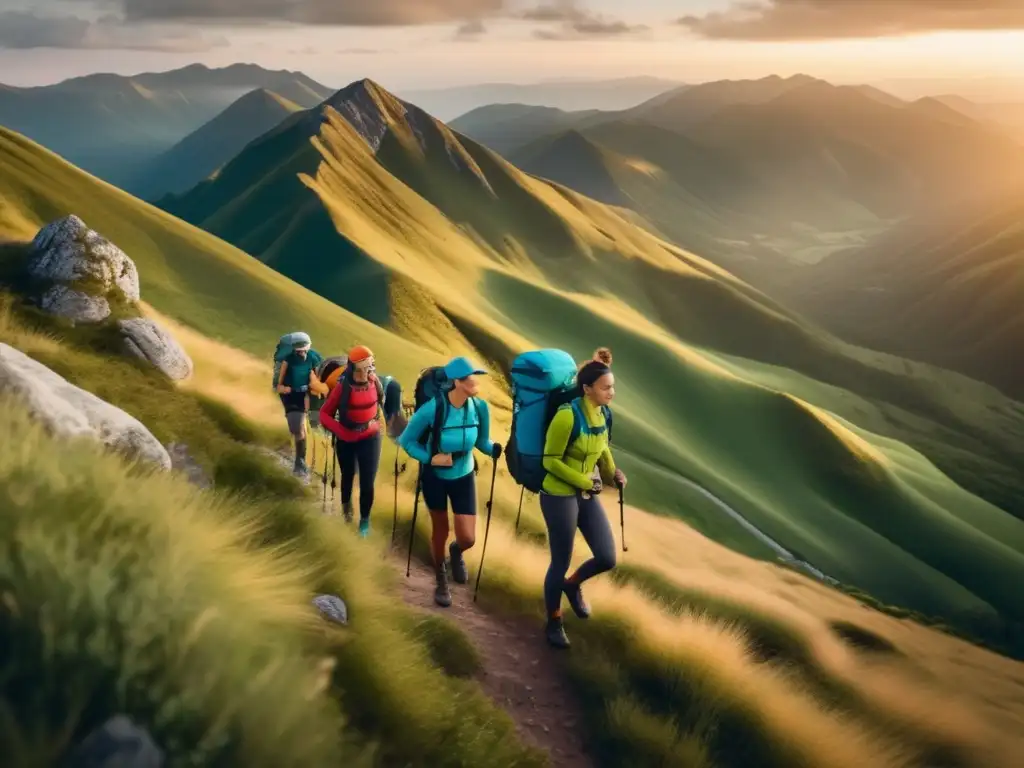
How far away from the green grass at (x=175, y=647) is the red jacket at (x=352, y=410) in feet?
15.4

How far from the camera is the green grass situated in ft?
13.1

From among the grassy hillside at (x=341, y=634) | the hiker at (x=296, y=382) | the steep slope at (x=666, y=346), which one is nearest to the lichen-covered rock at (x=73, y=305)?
the grassy hillside at (x=341, y=634)

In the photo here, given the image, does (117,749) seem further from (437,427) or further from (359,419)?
(359,419)

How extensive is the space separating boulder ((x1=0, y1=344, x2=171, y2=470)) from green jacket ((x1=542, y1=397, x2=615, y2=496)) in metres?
4.39

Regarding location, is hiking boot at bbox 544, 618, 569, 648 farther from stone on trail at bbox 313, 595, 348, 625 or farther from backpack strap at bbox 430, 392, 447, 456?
stone on trail at bbox 313, 595, 348, 625

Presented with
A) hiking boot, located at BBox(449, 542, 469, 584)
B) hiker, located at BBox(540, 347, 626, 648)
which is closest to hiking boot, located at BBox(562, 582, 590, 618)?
hiker, located at BBox(540, 347, 626, 648)

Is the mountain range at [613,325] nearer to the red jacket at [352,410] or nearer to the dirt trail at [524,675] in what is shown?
the red jacket at [352,410]

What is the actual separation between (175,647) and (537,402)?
566 centimetres

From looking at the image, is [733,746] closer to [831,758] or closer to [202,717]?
[831,758]

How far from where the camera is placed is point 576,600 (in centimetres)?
975

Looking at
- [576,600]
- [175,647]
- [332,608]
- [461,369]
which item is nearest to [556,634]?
[576,600]

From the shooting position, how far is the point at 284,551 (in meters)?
7.94

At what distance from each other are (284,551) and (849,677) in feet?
35.3

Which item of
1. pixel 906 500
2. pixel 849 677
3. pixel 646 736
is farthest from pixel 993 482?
pixel 646 736
